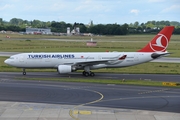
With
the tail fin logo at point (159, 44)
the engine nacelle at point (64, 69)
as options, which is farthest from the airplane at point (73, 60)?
the tail fin logo at point (159, 44)

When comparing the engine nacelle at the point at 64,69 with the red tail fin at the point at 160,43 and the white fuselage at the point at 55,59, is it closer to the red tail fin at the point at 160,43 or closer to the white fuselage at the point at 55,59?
the white fuselage at the point at 55,59

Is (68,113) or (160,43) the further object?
(160,43)

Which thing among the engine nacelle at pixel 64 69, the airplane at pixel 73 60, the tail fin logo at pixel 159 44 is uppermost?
the tail fin logo at pixel 159 44

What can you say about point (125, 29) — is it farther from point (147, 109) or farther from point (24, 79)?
point (147, 109)

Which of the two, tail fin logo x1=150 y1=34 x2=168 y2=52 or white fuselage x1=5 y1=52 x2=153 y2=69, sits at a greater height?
tail fin logo x1=150 y1=34 x2=168 y2=52

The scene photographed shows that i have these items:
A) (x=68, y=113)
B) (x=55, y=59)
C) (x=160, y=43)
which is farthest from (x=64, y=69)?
(x=68, y=113)

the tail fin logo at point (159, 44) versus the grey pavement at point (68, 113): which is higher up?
the tail fin logo at point (159, 44)

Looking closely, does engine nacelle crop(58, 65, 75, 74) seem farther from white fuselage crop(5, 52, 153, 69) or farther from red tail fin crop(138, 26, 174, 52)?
red tail fin crop(138, 26, 174, 52)

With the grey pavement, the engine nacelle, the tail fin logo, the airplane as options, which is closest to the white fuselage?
the airplane

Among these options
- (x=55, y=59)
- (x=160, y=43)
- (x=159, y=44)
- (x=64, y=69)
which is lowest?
(x=64, y=69)

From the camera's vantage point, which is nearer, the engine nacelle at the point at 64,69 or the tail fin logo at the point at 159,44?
the engine nacelle at the point at 64,69

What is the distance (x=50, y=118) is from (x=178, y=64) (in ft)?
139

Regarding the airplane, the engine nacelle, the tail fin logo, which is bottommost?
the engine nacelle

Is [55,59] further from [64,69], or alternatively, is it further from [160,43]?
[160,43]
